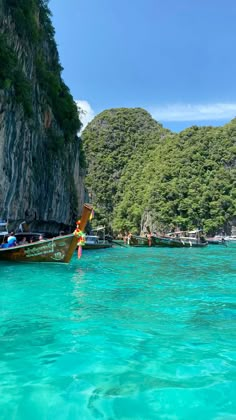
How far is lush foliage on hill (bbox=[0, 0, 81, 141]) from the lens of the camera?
63.3 ft

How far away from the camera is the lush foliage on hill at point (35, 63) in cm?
1928

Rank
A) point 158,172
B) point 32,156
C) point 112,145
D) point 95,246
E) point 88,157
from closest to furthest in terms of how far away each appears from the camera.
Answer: point 32,156
point 95,246
point 158,172
point 88,157
point 112,145

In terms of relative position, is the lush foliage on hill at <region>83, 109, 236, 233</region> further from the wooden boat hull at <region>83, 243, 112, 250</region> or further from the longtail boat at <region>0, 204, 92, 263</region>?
the longtail boat at <region>0, 204, 92, 263</region>

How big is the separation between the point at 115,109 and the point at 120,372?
121096 millimetres

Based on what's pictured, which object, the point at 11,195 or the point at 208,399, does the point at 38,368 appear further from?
the point at 11,195

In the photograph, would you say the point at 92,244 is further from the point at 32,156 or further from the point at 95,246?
the point at 32,156

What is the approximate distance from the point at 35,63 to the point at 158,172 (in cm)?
6252

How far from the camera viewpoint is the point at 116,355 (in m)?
4.83

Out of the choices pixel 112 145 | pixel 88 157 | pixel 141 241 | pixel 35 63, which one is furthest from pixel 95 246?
pixel 112 145

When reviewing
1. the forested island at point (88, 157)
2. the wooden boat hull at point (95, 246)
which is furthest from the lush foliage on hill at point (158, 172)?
the wooden boat hull at point (95, 246)

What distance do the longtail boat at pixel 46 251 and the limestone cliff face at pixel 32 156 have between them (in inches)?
151

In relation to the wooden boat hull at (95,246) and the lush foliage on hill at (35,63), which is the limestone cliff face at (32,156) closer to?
the lush foliage on hill at (35,63)

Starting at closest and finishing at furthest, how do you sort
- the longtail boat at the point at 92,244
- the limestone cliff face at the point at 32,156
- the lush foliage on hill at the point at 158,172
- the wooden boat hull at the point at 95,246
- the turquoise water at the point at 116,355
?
1. the turquoise water at the point at 116,355
2. the limestone cliff face at the point at 32,156
3. the wooden boat hull at the point at 95,246
4. the longtail boat at the point at 92,244
5. the lush foliage on hill at the point at 158,172

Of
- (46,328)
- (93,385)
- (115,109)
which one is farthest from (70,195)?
(115,109)
